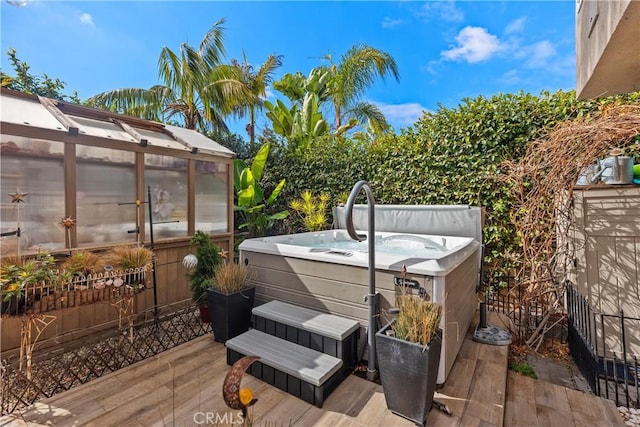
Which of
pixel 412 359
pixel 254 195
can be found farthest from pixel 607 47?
pixel 254 195

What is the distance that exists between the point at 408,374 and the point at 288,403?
895 millimetres

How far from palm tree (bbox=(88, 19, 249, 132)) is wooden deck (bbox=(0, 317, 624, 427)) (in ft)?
20.4

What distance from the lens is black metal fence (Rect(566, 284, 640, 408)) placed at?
2.57m

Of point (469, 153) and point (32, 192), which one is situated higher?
point (469, 153)

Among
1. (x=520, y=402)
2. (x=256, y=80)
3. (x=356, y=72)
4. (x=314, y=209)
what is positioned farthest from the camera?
(x=256, y=80)

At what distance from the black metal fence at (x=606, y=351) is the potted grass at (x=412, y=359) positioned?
1824 mm

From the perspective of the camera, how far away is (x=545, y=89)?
13.0 ft

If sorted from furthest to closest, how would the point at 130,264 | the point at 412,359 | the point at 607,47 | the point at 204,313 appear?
the point at 204,313
the point at 130,264
the point at 412,359
the point at 607,47

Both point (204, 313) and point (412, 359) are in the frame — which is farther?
point (204, 313)

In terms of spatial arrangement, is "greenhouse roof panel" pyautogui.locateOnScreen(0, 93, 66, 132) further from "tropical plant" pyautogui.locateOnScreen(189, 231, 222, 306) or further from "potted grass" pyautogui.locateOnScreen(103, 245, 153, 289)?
"tropical plant" pyautogui.locateOnScreen(189, 231, 222, 306)

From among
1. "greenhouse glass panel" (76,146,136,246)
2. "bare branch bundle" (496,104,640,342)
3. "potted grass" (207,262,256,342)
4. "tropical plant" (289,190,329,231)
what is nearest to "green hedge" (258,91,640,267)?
"bare branch bundle" (496,104,640,342)

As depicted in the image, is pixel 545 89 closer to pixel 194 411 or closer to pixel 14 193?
pixel 194 411

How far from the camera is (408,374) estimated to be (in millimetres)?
1863

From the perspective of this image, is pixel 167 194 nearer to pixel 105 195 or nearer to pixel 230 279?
pixel 105 195
